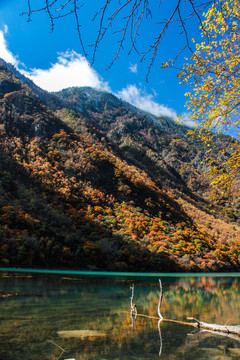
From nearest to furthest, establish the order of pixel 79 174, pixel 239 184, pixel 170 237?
1. pixel 239 184
2. pixel 170 237
3. pixel 79 174

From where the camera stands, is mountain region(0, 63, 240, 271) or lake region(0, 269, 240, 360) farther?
mountain region(0, 63, 240, 271)

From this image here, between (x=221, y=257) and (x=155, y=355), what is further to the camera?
(x=221, y=257)

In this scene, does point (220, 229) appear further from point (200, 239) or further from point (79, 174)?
point (79, 174)

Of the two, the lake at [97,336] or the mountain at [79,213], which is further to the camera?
the mountain at [79,213]

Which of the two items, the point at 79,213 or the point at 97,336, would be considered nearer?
the point at 97,336

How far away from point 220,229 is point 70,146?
56914 millimetres

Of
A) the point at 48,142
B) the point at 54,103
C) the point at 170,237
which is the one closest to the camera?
the point at 170,237

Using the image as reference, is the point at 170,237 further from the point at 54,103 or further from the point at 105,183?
the point at 54,103

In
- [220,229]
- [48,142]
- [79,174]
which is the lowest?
[220,229]

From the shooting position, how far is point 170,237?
61.5 m

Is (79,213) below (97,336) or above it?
above

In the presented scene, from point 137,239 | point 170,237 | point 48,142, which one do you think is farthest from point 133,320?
point 48,142

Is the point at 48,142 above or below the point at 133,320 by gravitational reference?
above

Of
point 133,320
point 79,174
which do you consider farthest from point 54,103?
point 133,320
